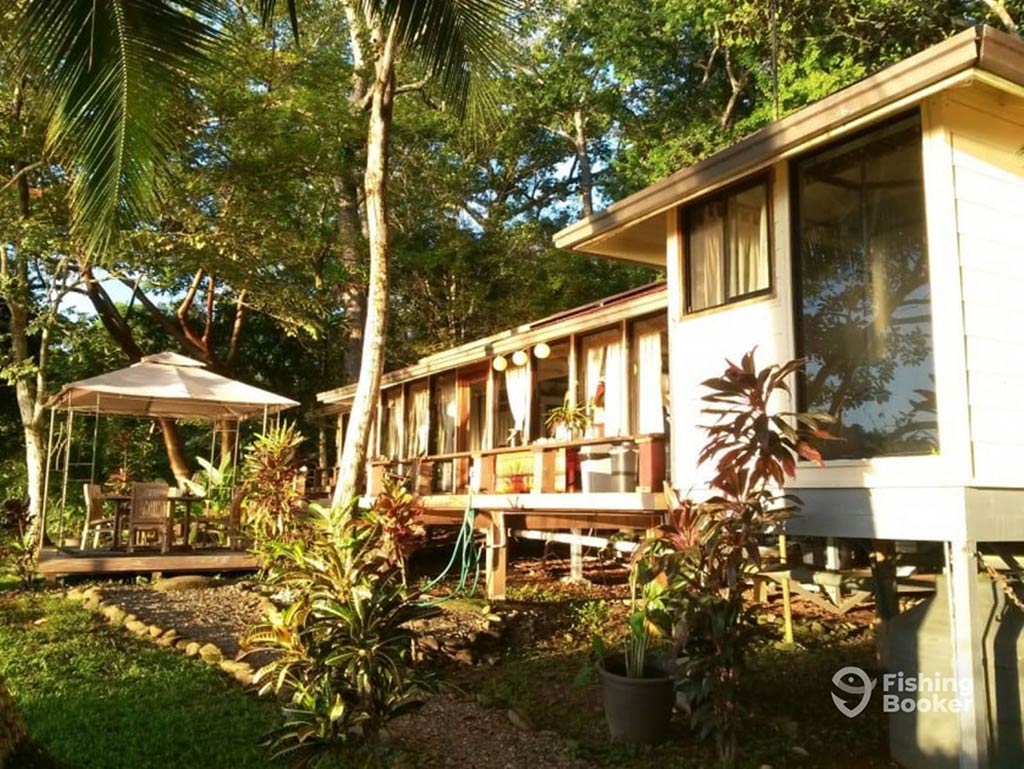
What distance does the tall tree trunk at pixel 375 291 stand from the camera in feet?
34.6

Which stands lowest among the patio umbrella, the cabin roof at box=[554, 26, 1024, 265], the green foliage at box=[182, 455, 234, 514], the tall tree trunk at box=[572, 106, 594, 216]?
the green foliage at box=[182, 455, 234, 514]

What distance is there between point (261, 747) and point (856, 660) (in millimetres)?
4964

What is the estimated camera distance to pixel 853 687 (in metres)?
6.21

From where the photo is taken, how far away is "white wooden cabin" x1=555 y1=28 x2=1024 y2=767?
4.66 meters

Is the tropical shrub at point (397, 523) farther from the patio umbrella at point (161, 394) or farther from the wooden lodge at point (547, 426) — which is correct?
the patio umbrella at point (161, 394)

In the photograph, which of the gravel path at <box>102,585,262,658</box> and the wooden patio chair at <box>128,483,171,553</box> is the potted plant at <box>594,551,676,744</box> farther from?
the wooden patio chair at <box>128,483,171,553</box>

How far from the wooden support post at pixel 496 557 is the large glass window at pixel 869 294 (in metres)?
4.83

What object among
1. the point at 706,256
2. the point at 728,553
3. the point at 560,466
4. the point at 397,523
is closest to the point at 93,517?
the point at 397,523

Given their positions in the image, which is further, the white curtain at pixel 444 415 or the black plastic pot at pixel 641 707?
the white curtain at pixel 444 415

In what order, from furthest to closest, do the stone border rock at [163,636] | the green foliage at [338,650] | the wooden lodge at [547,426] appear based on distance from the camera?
1. the wooden lodge at [547,426]
2. the stone border rock at [163,636]
3. the green foliage at [338,650]

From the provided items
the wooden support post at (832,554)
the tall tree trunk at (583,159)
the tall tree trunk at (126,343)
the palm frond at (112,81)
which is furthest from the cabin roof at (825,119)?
the tall tree trunk at (583,159)

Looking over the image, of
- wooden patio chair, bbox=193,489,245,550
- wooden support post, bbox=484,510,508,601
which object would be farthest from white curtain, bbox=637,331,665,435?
wooden patio chair, bbox=193,489,245,550

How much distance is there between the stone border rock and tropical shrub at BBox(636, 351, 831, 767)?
10.5 feet

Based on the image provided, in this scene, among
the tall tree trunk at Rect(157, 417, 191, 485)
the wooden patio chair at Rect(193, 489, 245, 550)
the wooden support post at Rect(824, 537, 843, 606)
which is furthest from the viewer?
the tall tree trunk at Rect(157, 417, 191, 485)
